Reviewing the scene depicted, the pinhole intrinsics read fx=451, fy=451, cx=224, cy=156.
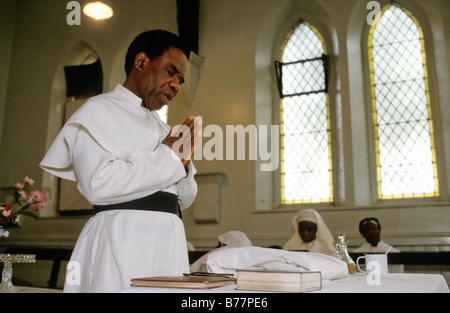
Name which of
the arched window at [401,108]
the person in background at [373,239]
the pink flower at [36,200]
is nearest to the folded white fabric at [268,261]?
the pink flower at [36,200]

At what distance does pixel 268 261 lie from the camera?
50.4 inches

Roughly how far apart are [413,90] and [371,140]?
0.86 meters

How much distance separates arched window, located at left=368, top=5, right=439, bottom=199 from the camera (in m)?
5.71

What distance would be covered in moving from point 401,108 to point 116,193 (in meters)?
5.43

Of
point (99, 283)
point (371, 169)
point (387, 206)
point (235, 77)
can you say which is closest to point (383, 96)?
point (371, 169)

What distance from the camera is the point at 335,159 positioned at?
20.2 feet

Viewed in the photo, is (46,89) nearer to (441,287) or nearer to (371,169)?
(371,169)

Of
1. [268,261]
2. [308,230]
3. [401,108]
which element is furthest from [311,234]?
[268,261]

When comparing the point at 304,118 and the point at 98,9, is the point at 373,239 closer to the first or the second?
the point at 304,118

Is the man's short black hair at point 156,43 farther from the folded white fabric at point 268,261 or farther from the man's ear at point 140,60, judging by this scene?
the folded white fabric at point 268,261

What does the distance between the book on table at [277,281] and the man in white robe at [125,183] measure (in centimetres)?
48

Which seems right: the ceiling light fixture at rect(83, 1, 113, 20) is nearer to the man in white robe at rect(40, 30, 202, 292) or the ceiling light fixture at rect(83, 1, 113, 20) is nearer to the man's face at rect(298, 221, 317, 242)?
the man's face at rect(298, 221, 317, 242)

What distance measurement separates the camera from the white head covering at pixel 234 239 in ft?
18.3

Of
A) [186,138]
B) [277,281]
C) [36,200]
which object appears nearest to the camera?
[277,281]
